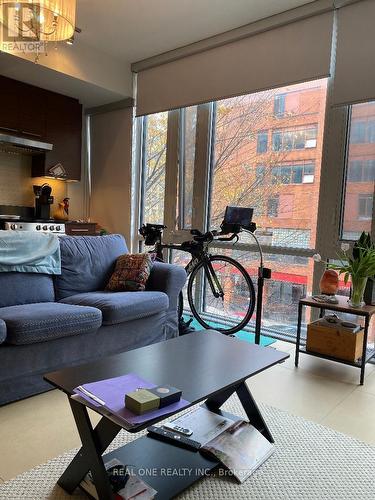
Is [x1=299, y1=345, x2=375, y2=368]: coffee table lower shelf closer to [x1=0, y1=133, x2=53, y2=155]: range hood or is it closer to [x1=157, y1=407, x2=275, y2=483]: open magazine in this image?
[x1=157, y1=407, x2=275, y2=483]: open magazine

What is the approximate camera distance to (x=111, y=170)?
5.01 metres

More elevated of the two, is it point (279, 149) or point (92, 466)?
point (279, 149)

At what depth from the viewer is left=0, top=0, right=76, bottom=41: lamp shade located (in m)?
2.61

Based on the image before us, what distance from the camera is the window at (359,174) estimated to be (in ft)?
10.1

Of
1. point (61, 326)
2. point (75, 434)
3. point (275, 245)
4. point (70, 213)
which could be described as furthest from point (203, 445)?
point (70, 213)

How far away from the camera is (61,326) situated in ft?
7.28

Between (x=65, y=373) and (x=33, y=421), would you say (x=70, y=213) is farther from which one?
(x=65, y=373)

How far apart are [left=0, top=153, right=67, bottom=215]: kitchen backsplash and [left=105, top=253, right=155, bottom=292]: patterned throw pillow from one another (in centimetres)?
227

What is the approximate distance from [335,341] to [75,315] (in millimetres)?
1752

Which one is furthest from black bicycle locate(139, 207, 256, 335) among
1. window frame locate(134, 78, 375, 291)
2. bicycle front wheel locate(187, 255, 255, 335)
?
window frame locate(134, 78, 375, 291)

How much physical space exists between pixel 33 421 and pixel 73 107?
399 centimetres

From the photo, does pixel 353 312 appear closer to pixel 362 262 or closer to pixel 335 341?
pixel 335 341

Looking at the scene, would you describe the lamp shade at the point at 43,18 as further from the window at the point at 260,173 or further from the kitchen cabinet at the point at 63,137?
the window at the point at 260,173

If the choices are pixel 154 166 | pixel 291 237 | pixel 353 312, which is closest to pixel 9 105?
pixel 154 166
